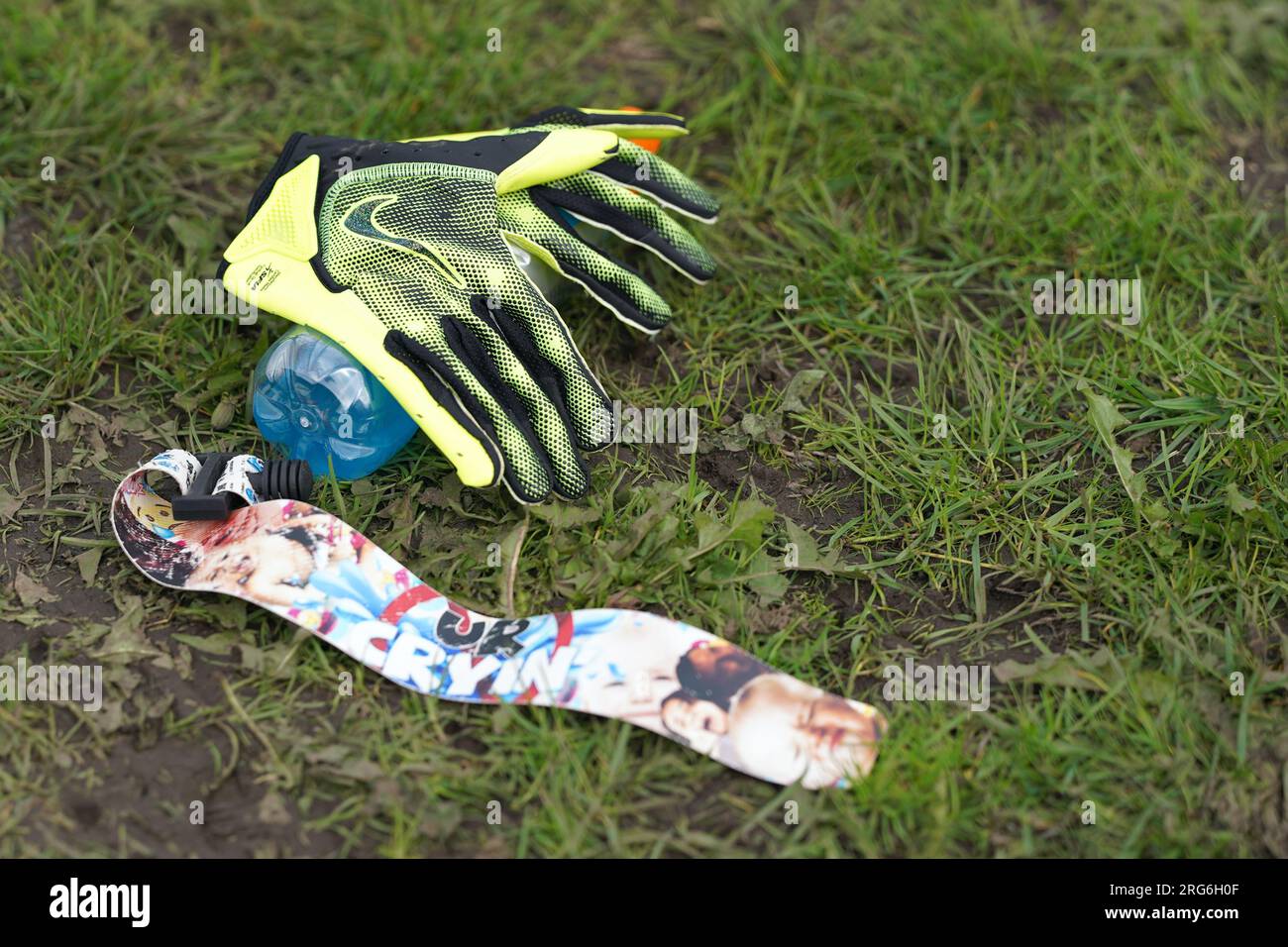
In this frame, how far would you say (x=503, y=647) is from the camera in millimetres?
2758

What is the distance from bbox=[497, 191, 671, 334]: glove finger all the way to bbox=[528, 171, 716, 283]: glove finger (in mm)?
50

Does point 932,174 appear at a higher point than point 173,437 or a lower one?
higher

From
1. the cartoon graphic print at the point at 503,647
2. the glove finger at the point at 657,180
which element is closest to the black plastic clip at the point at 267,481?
the cartoon graphic print at the point at 503,647

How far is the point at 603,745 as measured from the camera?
2.62 m

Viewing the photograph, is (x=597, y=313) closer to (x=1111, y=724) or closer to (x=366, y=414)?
(x=366, y=414)

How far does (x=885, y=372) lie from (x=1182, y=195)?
1.20 m

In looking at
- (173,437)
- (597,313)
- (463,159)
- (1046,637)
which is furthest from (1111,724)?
(173,437)
